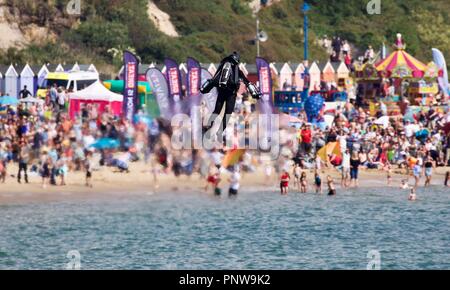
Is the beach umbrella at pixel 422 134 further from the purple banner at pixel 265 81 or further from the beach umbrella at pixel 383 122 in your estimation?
the purple banner at pixel 265 81

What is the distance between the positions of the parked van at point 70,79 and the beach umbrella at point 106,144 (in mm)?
15337

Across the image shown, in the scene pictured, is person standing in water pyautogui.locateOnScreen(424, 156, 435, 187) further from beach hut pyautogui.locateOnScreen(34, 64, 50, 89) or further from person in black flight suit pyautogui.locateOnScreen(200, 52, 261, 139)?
person in black flight suit pyautogui.locateOnScreen(200, 52, 261, 139)

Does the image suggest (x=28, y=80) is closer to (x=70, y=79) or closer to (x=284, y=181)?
(x=70, y=79)

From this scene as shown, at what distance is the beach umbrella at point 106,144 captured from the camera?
146 feet

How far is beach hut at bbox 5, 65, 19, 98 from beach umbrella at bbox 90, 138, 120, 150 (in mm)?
17327

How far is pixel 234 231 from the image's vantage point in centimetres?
4447

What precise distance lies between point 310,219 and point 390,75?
22.2 meters

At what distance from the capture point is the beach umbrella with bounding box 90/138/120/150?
44.5 m

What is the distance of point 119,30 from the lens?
82.2 meters

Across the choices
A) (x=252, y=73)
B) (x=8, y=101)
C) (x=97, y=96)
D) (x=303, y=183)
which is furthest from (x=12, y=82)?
(x=303, y=183)
